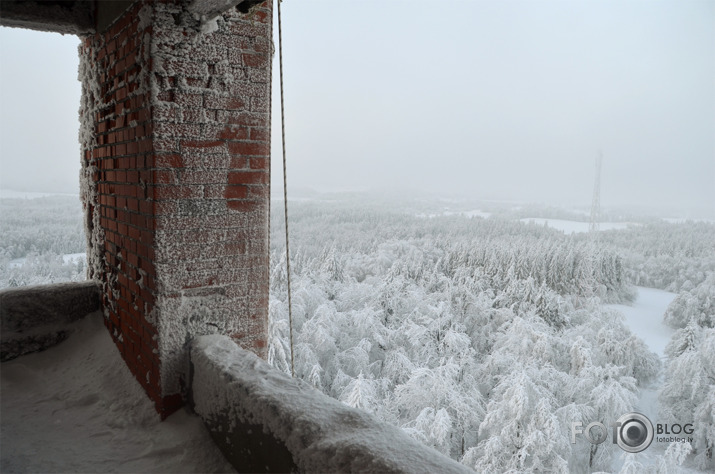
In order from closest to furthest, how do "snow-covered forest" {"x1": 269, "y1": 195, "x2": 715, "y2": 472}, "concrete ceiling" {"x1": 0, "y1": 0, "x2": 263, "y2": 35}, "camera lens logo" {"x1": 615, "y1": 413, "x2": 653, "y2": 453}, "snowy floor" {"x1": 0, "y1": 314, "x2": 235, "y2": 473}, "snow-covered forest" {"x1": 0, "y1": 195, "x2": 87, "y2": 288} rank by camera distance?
1. "snowy floor" {"x1": 0, "y1": 314, "x2": 235, "y2": 473}
2. "concrete ceiling" {"x1": 0, "y1": 0, "x2": 263, "y2": 35}
3. "snow-covered forest" {"x1": 0, "y1": 195, "x2": 87, "y2": 288}
4. "camera lens logo" {"x1": 615, "y1": 413, "x2": 653, "y2": 453}
5. "snow-covered forest" {"x1": 269, "y1": 195, "x2": 715, "y2": 472}

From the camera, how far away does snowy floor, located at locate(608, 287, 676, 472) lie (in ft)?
43.4

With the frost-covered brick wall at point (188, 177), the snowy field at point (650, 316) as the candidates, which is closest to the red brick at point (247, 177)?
the frost-covered brick wall at point (188, 177)

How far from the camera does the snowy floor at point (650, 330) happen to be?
43.4 ft

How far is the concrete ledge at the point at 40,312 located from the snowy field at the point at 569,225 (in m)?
27.1

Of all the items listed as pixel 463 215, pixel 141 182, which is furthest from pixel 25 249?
pixel 463 215

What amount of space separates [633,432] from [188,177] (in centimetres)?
1484

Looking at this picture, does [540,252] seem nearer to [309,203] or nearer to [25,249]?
[309,203]

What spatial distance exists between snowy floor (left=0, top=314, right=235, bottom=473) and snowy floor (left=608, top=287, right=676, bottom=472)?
14.6m

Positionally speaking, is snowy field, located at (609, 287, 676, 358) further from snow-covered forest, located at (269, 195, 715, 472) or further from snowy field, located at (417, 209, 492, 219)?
snowy field, located at (417, 209, 492, 219)

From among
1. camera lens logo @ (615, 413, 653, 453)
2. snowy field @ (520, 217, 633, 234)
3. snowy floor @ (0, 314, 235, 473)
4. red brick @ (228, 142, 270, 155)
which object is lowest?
camera lens logo @ (615, 413, 653, 453)

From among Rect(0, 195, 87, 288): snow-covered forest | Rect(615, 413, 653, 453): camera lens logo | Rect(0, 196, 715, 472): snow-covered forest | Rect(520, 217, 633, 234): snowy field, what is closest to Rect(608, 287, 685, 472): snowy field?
Rect(0, 196, 715, 472): snow-covered forest

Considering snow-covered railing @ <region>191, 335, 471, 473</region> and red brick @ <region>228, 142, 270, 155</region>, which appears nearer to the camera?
snow-covered railing @ <region>191, 335, 471, 473</region>

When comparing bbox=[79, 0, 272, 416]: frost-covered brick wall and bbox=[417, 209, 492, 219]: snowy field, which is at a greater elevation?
bbox=[79, 0, 272, 416]: frost-covered brick wall

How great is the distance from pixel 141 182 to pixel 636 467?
13.5 meters
